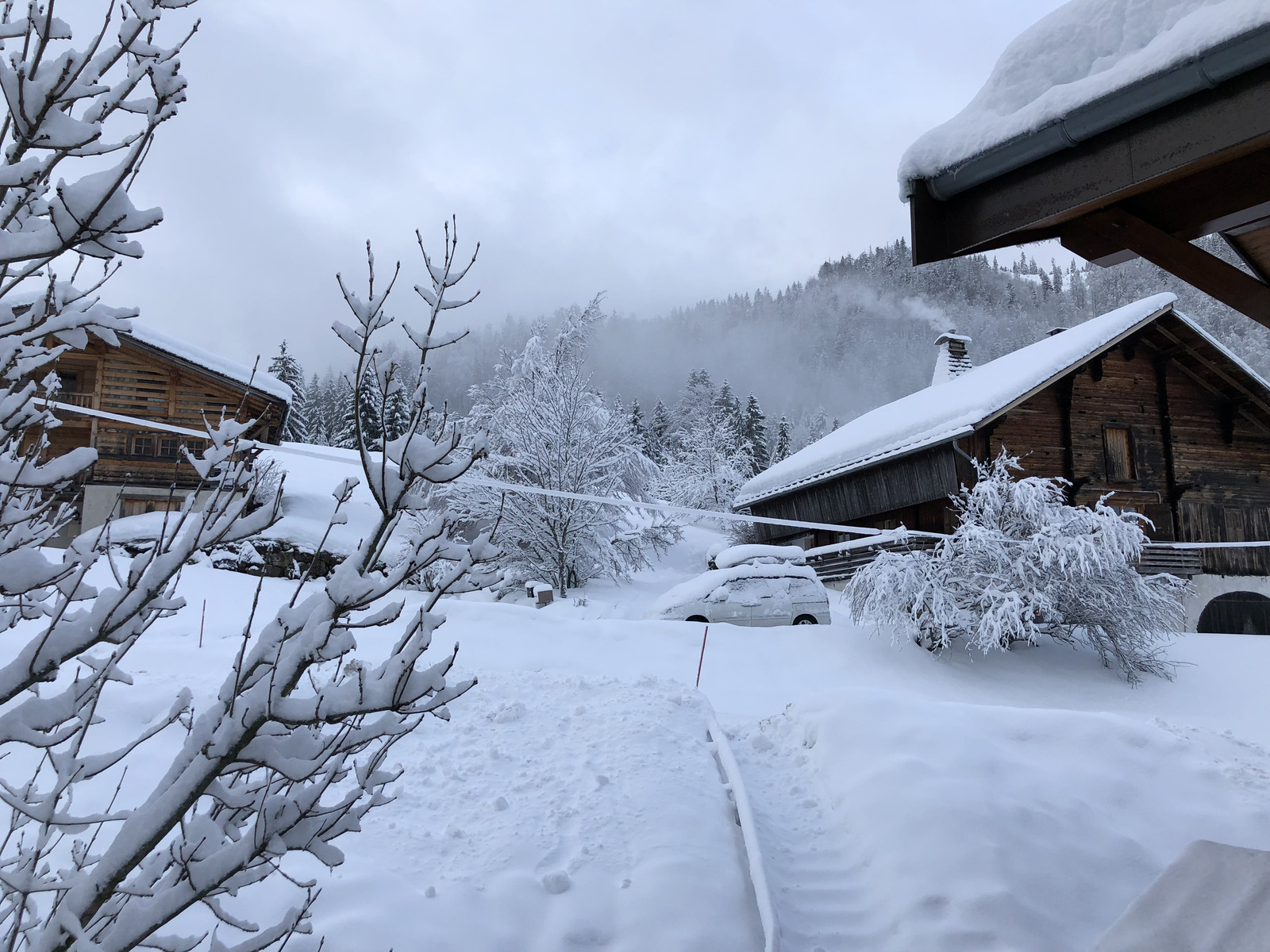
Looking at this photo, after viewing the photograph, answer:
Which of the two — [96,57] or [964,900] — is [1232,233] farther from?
[96,57]

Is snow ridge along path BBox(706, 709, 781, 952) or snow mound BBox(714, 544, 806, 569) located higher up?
snow mound BBox(714, 544, 806, 569)

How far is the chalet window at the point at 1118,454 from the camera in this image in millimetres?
20609

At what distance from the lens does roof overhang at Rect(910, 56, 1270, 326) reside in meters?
3.17

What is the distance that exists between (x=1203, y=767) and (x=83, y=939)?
730 cm

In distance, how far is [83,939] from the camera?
64.0 inches

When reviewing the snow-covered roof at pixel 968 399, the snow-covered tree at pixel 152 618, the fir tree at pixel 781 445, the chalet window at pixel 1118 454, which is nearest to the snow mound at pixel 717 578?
the snow-covered roof at pixel 968 399

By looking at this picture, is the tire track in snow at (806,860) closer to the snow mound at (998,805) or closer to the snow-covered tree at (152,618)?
the snow mound at (998,805)

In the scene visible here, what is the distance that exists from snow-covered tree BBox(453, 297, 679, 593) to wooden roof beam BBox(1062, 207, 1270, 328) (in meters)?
18.6

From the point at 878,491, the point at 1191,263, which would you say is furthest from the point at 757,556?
the point at 1191,263

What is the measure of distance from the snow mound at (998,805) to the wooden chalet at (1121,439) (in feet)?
39.8

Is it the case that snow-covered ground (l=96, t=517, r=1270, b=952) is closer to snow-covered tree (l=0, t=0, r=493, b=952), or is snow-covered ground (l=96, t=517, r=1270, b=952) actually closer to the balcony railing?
snow-covered tree (l=0, t=0, r=493, b=952)

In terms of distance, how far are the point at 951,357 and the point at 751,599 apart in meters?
16.1

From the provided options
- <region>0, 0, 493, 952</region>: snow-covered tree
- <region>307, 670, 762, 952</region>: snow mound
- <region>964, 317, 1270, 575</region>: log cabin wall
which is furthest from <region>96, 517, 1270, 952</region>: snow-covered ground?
<region>964, 317, 1270, 575</region>: log cabin wall

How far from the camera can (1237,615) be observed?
70.5ft
